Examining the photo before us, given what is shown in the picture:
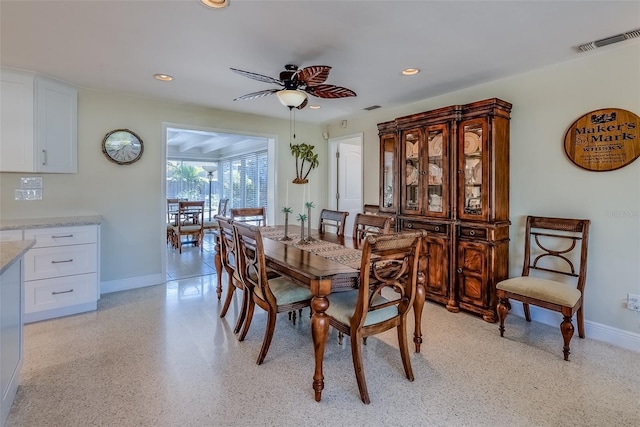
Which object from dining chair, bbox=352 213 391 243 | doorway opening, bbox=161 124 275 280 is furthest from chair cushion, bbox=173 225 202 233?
dining chair, bbox=352 213 391 243

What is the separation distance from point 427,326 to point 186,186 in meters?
8.57

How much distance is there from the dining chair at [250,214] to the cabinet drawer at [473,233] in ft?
7.64

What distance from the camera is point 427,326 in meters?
2.92

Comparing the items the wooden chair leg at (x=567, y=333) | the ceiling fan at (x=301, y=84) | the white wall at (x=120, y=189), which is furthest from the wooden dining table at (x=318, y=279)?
the white wall at (x=120, y=189)

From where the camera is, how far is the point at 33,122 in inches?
122

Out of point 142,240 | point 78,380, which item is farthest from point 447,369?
point 142,240

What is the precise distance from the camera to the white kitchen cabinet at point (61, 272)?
9.72ft

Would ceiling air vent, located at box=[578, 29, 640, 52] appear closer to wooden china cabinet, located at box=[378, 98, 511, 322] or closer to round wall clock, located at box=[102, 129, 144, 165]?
wooden china cabinet, located at box=[378, 98, 511, 322]

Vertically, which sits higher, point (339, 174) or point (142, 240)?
point (339, 174)

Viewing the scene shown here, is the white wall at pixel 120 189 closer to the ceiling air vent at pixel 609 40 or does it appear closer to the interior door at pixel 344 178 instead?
the interior door at pixel 344 178

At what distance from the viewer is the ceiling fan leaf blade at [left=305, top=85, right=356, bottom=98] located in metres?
2.56

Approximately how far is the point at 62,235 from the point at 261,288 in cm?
231

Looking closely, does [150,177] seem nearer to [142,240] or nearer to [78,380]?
[142,240]

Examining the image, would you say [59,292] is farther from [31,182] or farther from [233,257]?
[233,257]
